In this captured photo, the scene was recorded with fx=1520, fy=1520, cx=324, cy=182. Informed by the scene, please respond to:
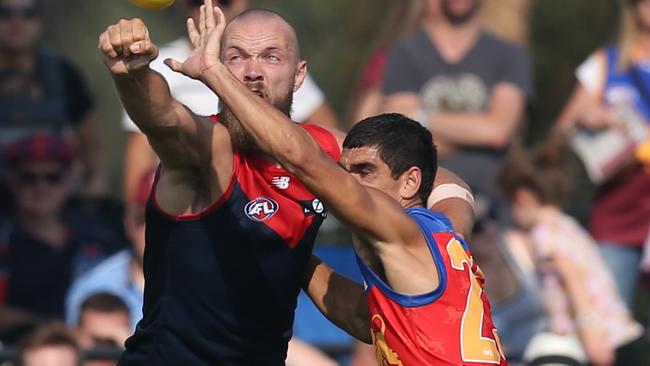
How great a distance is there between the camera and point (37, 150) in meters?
8.47

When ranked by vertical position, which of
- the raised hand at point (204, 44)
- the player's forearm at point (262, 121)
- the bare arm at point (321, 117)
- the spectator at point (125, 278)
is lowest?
the spectator at point (125, 278)

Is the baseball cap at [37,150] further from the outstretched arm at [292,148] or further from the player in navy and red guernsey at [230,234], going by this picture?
the outstretched arm at [292,148]

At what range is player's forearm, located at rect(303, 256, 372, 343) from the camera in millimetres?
5832

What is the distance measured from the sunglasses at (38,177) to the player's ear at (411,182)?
372 cm

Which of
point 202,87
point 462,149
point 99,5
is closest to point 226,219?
point 202,87

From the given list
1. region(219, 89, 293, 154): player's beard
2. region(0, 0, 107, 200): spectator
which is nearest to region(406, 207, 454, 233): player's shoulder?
region(219, 89, 293, 154): player's beard

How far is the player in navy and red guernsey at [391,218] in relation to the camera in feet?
16.1

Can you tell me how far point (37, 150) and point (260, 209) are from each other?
3.45 metres

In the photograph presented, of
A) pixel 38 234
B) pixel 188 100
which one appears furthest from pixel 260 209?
pixel 38 234

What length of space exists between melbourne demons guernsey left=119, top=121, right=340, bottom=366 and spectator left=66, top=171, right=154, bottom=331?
2865 millimetres

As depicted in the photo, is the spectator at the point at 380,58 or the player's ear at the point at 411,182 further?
the spectator at the point at 380,58

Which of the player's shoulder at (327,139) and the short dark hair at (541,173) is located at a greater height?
the player's shoulder at (327,139)

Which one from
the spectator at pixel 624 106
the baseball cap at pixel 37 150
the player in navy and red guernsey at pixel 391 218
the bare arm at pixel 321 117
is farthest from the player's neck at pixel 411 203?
the baseball cap at pixel 37 150

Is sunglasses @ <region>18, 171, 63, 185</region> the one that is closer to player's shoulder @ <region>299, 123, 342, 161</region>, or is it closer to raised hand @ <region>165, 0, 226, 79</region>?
player's shoulder @ <region>299, 123, 342, 161</region>
